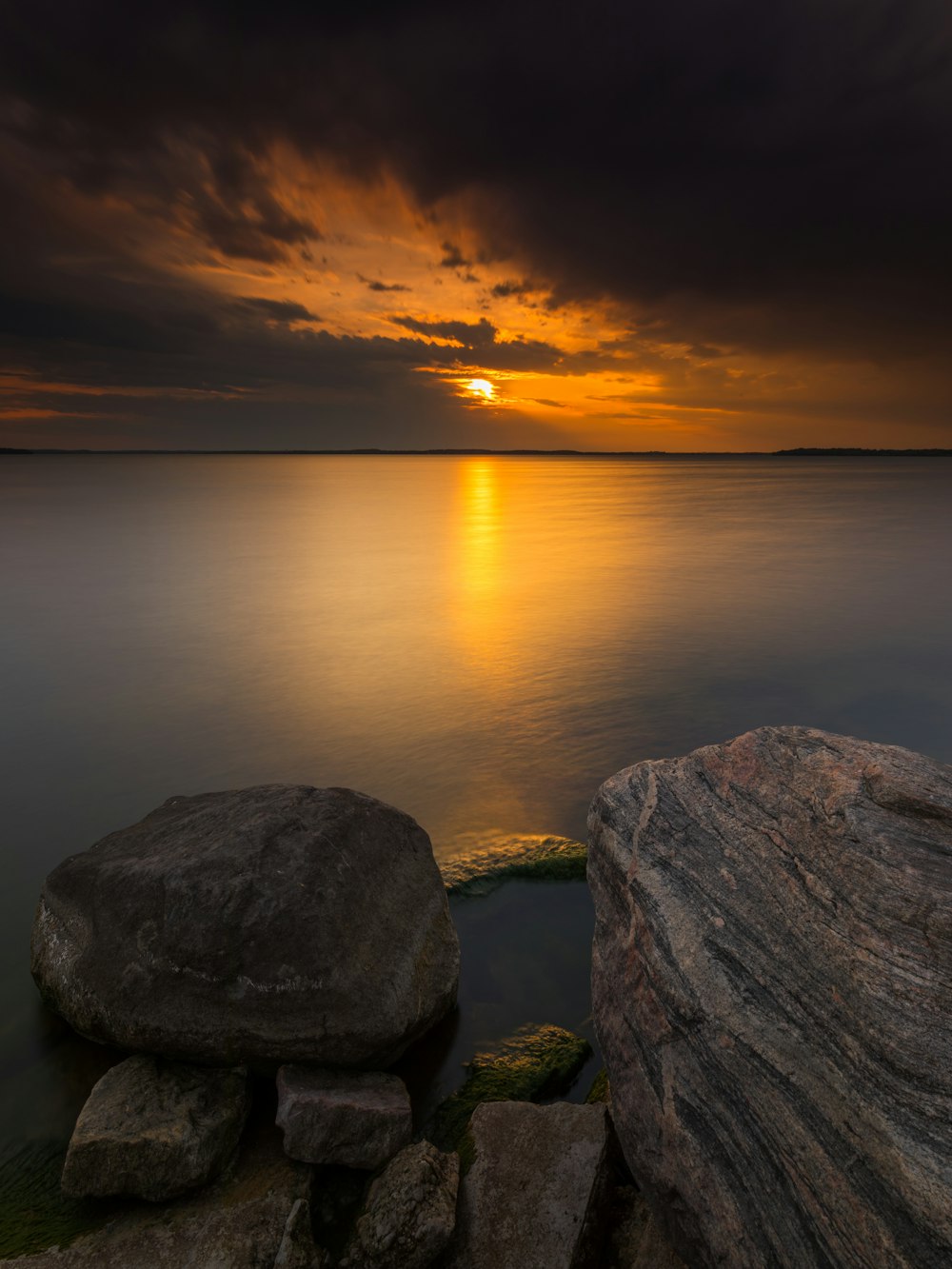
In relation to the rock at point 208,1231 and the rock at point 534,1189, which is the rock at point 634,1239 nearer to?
the rock at point 534,1189

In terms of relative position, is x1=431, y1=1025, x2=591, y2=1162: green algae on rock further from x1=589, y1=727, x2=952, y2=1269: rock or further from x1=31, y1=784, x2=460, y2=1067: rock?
x1=589, y1=727, x2=952, y2=1269: rock

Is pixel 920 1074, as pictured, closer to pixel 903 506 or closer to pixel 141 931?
pixel 141 931

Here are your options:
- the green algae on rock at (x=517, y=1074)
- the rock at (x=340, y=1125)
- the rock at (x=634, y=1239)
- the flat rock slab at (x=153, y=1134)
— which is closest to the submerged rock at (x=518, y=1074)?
the green algae on rock at (x=517, y=1074)

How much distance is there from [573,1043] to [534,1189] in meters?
1.48

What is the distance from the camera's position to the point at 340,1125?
4.56m

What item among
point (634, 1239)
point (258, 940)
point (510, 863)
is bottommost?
point (510, 863)

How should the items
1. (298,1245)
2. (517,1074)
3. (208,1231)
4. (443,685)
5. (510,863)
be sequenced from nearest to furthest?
(298,1245) < (208,1231) < (517,1074) < (510,863) < (443,685)

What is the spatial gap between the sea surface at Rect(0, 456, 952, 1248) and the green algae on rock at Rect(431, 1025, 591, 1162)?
0.17 m

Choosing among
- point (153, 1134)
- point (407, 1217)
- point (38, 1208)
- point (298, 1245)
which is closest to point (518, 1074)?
point (407, 1217)

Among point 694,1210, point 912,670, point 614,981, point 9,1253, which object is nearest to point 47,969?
point 9,1253

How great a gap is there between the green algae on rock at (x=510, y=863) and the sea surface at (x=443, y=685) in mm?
251

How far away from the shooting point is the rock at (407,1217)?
4.01 m

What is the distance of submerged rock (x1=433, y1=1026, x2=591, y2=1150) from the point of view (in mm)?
5191

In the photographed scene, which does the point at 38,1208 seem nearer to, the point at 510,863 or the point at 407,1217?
the point at 407,1217
